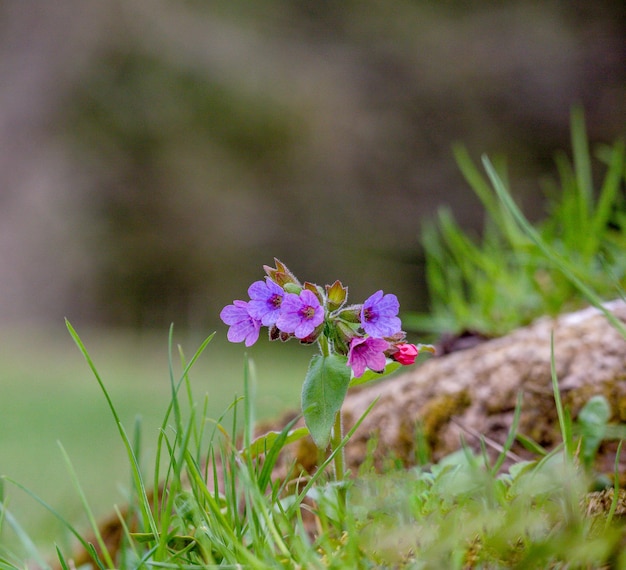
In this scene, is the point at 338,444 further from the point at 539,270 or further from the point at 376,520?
the point at 539,270

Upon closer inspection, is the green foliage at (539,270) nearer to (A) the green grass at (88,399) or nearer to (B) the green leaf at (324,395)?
(A) the green grass at (88,399)

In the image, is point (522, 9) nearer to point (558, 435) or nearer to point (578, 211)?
point (578, 211)

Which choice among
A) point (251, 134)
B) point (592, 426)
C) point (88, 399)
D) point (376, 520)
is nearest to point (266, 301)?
point (376, 520)

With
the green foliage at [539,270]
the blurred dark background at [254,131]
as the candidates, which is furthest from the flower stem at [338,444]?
the blurred dark background at [254,131]

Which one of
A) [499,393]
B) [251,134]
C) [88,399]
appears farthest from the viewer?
[251,134]

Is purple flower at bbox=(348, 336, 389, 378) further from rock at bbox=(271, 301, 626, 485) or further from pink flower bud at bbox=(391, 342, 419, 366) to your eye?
rock at bbox=(271, 301, 626, 485)

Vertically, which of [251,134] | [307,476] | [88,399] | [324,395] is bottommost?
[88,399]
